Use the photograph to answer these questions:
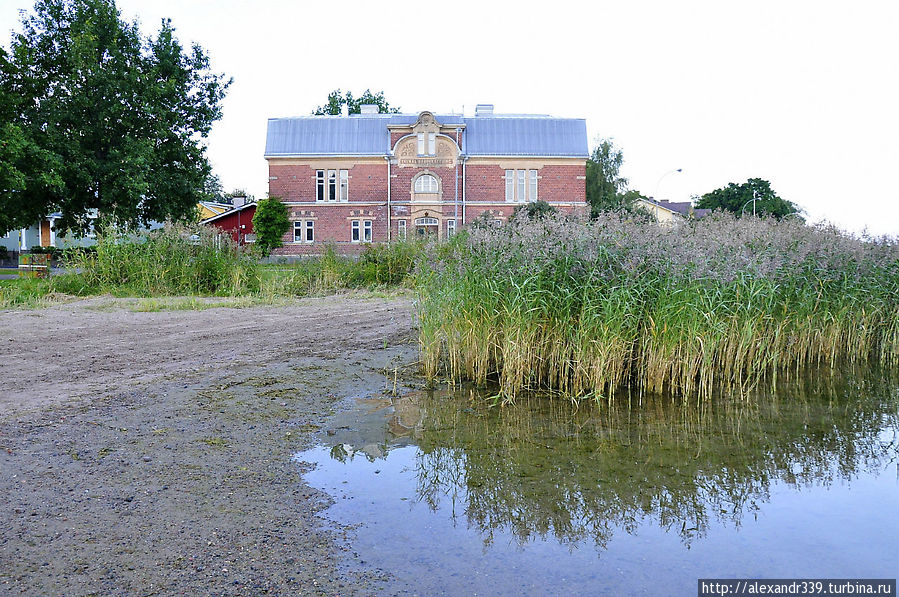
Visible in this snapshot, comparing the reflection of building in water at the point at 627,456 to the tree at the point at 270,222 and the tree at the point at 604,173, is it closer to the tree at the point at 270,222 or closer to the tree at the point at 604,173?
the tree at the point at 270,222

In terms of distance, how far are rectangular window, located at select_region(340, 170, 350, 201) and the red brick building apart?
7 centimetres

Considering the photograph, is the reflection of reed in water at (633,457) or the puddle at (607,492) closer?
the puddle at (607,492)

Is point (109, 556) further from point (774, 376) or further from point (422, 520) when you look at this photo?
point (774, 376)

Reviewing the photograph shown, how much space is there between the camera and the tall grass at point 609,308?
23.7ft

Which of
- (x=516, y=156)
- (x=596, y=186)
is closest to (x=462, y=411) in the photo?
(x=516, y=156)

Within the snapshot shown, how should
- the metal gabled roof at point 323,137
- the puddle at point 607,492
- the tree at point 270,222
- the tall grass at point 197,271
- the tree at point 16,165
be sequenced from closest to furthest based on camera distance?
the puddle at point 607,492
the tall grass at point 197,271
the tree at point 16,165
the tree at point 270,222
the metal gabled roof at point 323,137

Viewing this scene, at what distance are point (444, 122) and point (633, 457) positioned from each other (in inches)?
1772

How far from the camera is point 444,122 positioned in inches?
1913

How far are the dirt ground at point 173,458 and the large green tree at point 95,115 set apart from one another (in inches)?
872

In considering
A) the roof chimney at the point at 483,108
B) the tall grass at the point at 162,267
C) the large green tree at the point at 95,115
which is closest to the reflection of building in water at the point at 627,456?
the tall grass at the point at 162,267

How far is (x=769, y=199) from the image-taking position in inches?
2943

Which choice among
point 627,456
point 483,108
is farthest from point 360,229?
point 627,456

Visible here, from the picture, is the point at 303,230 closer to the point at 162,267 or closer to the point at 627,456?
the point at 162,267

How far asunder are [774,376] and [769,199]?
73.6 meters
